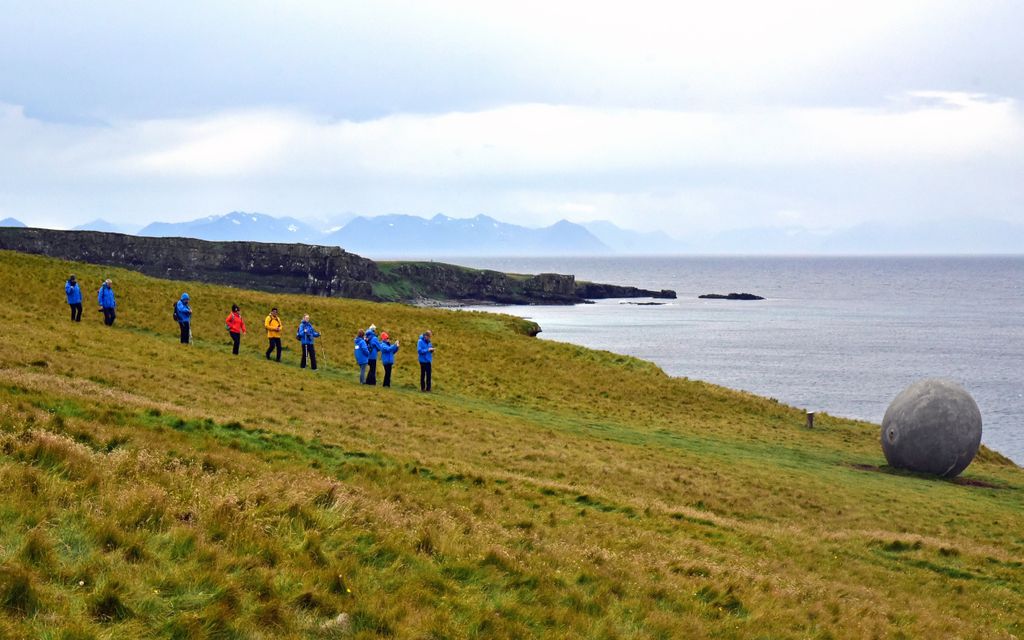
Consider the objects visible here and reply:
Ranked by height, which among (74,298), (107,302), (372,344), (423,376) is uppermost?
(74,298)

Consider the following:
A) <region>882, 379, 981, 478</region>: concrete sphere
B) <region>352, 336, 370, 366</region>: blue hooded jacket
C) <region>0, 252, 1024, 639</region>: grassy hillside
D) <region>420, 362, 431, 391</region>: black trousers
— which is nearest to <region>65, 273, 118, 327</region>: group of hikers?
<region>0, 252, 1024, 639</region>: grassy hillside

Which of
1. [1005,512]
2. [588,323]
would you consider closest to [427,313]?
[1005,512]

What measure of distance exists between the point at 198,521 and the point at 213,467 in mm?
3594

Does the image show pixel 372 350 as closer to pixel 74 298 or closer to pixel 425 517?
pixel 74 298

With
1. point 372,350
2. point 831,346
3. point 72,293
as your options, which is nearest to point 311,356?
point 372,350

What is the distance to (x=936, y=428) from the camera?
3481cm

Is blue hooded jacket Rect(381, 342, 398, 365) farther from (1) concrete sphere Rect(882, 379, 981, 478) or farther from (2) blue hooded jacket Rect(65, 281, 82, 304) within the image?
(1) concrete sphere Rect(882, 379, 981, 478)

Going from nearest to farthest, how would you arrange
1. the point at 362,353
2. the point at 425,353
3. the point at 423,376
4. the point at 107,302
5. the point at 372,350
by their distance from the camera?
the point at 362,353, the point at 372,350, the point at 425,353, the point at 423,376, the point at 107,302

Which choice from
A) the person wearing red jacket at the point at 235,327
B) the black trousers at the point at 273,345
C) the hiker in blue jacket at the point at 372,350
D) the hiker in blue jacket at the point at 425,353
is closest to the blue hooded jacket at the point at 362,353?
the hiker in blue jacket at the point at 372,350

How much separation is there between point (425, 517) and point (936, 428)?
94.5ft

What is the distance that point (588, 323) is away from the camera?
141 meters

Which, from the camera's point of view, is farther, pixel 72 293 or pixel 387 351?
pixel 72 293

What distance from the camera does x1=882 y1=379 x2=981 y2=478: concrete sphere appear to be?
34.6m

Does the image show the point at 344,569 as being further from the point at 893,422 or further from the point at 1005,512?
the point at 893,422
